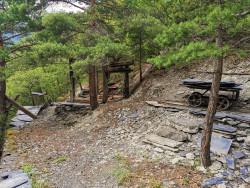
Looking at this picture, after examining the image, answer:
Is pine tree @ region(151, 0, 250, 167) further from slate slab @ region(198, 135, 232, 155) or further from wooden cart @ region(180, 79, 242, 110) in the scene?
wooden cart @ region(180, 79, 242, 110)

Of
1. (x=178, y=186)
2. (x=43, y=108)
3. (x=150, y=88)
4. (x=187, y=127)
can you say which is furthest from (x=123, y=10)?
(x=43, y=108)

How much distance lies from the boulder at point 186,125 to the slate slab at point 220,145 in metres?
0.86

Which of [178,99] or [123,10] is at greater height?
[123,10]

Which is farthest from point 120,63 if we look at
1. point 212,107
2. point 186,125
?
point 212,107

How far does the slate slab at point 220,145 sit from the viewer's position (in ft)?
17.3

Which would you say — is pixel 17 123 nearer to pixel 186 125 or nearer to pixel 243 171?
pixel 186 125

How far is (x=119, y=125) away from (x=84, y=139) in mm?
2075

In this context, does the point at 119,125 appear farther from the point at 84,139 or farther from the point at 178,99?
the point at 178,99

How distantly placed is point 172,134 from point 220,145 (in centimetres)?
173

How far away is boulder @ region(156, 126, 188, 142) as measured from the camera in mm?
6308

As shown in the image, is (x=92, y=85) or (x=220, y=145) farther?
(x=92, y=85)

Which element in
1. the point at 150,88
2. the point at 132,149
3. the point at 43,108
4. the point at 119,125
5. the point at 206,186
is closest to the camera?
the point at 206,186

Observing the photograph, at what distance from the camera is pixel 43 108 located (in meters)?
16.1

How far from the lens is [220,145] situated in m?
5.49
